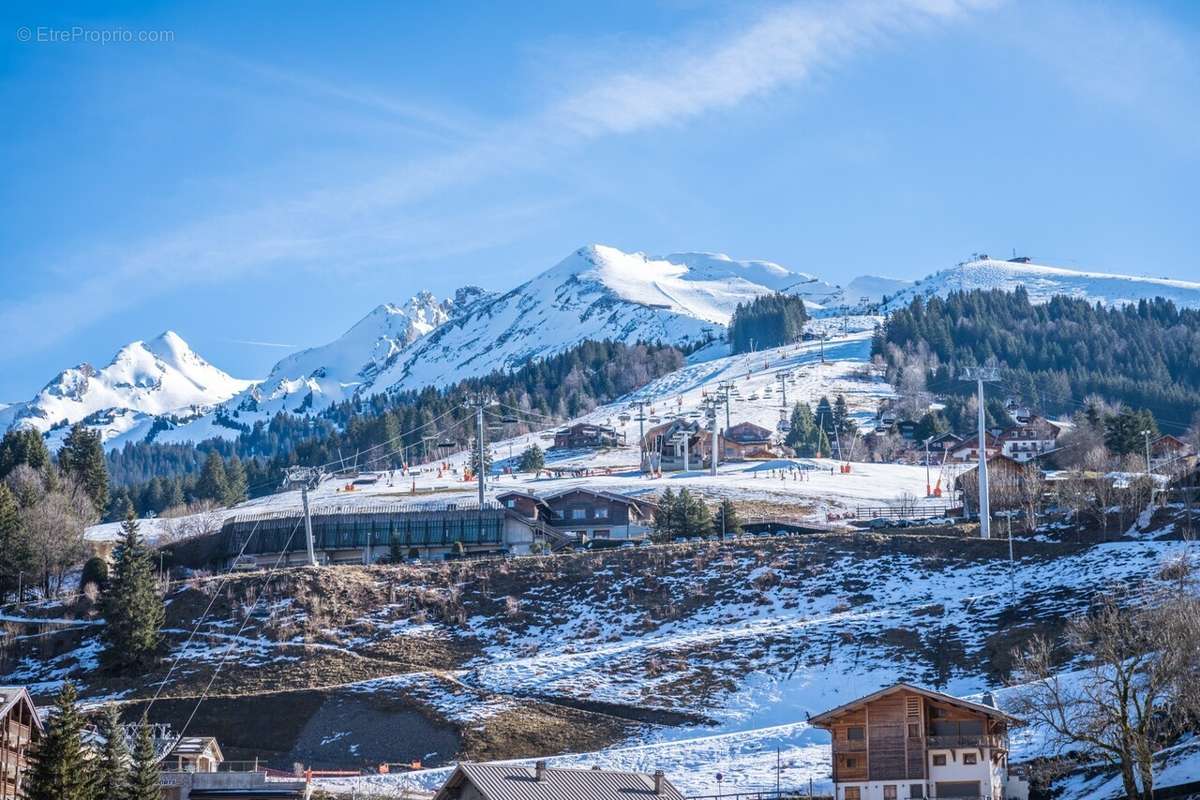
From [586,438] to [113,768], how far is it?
472ft

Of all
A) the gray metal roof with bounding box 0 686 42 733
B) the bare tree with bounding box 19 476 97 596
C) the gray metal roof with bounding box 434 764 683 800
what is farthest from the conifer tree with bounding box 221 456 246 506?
the gray metal roof with bounding box 434 764 683 800

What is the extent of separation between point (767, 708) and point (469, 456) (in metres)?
122

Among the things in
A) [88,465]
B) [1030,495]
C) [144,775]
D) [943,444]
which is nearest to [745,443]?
[943,444]

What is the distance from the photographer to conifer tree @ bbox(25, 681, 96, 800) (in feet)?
158

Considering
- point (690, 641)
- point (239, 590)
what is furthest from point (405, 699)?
point (239, 590)

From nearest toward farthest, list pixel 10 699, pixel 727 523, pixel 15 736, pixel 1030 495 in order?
pixel 10 699 → pixel 15 736 → pixel 1030 495 → pixel 727 523

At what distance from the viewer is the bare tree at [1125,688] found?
5197cm

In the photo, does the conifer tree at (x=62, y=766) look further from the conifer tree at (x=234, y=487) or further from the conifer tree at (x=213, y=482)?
the conifer tree at (x=213, y=482)

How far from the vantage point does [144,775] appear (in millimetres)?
50719

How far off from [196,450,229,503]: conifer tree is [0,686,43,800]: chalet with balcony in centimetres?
13109

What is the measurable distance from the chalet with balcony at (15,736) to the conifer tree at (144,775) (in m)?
3.96

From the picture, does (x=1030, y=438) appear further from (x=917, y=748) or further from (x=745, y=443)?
(x=917, y=748)

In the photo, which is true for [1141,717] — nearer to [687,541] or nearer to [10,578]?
[687,541]

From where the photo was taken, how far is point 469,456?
643ft
